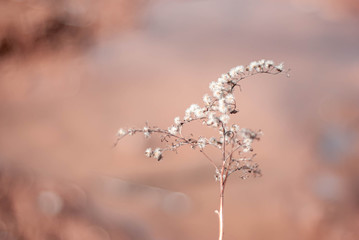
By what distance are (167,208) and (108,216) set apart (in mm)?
762

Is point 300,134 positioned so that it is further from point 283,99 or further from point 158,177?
point 158,177

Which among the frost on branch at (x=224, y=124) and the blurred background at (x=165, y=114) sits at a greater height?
the blurred background at (x=165, y=114)

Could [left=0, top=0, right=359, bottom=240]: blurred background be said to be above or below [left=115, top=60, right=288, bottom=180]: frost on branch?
above

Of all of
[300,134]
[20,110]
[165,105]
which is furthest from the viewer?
[20,110]

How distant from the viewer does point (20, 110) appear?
6.01 m

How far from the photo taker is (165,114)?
537 cm

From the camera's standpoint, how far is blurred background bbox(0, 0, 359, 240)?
13.7 feet

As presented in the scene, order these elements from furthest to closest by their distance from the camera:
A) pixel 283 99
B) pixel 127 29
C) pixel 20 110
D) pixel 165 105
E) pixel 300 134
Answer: pixel 127 29 → pixel 20 110 → pixel 165 105 → pixel 283 99 → pixel 300 134

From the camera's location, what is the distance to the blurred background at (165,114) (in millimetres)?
4188

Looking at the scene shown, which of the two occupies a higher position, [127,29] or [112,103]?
[127,29]

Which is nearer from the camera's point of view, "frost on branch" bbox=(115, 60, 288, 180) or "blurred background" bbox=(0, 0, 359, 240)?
"frost on branch" bbox=(115, 60, 288, 180)

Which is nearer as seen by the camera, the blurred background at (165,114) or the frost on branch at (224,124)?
the frost on branch at (224,124)

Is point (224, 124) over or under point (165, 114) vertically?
under

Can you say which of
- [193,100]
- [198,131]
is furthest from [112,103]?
[198,131]
